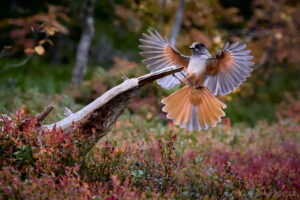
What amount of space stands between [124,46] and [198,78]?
389 inches

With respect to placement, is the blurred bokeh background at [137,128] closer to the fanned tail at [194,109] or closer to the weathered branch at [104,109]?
the weathered branch at [104,109]

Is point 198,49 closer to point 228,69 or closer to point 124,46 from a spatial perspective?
point 228,69

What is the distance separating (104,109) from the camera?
328 centimetres

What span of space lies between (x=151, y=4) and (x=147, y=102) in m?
3.11

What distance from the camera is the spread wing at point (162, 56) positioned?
152 inches

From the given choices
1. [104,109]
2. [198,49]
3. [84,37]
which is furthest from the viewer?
[84,37]

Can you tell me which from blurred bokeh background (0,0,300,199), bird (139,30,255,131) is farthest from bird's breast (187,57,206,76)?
blurred bokeh background (0,0,300,199)

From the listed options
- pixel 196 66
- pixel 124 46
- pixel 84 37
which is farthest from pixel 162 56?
pixel 124 46

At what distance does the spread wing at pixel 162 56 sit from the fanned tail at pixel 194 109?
0.20 m

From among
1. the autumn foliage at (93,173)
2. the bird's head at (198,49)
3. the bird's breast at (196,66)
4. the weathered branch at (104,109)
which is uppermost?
the bird's head at (198,49)

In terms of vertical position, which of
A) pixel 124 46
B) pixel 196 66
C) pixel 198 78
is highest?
pixel 124 46

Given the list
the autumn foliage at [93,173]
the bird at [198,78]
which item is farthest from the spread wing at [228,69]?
the autumn foliage at [93,173]

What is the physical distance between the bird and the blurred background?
1.18 meters

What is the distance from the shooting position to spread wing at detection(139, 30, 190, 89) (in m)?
3.85
